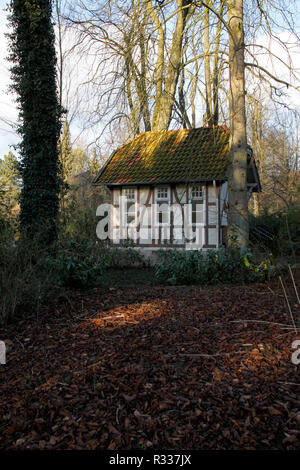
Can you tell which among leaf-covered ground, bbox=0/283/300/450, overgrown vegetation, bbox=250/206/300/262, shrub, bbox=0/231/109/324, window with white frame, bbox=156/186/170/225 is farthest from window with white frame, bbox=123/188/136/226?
leaf-covered ground, bbox=0/283/300/450

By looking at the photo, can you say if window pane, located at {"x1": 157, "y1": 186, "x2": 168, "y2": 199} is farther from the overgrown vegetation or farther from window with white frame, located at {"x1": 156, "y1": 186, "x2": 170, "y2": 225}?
the overgrown vegetation

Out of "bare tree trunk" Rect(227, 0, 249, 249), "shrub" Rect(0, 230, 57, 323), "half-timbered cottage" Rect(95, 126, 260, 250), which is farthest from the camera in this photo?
"half-timbered cottage" Rect(95, 126, 260, 250)

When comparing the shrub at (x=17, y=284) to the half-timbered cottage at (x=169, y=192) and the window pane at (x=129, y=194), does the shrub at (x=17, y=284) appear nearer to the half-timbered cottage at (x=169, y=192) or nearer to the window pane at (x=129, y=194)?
the half-timbered cottage at (x=169, y=192)

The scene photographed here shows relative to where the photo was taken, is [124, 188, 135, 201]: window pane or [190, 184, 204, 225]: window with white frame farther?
[124, 188, 135, 201]: window pane

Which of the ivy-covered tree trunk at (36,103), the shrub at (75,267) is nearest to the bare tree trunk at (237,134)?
the shrub at (75,267)

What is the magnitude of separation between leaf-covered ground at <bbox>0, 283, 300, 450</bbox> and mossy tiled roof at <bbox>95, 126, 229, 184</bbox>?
7780 mm

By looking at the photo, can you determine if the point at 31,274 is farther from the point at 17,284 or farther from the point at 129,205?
the point at 129,205

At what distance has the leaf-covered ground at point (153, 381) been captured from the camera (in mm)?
2182

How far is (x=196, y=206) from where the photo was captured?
12.5 meters

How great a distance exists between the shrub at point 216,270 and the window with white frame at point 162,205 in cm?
534

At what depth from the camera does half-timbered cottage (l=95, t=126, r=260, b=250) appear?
12102 mm

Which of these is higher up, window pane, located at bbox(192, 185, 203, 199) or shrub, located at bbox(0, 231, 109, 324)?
window pane, located at bbox(192, 185, 203, 199)
